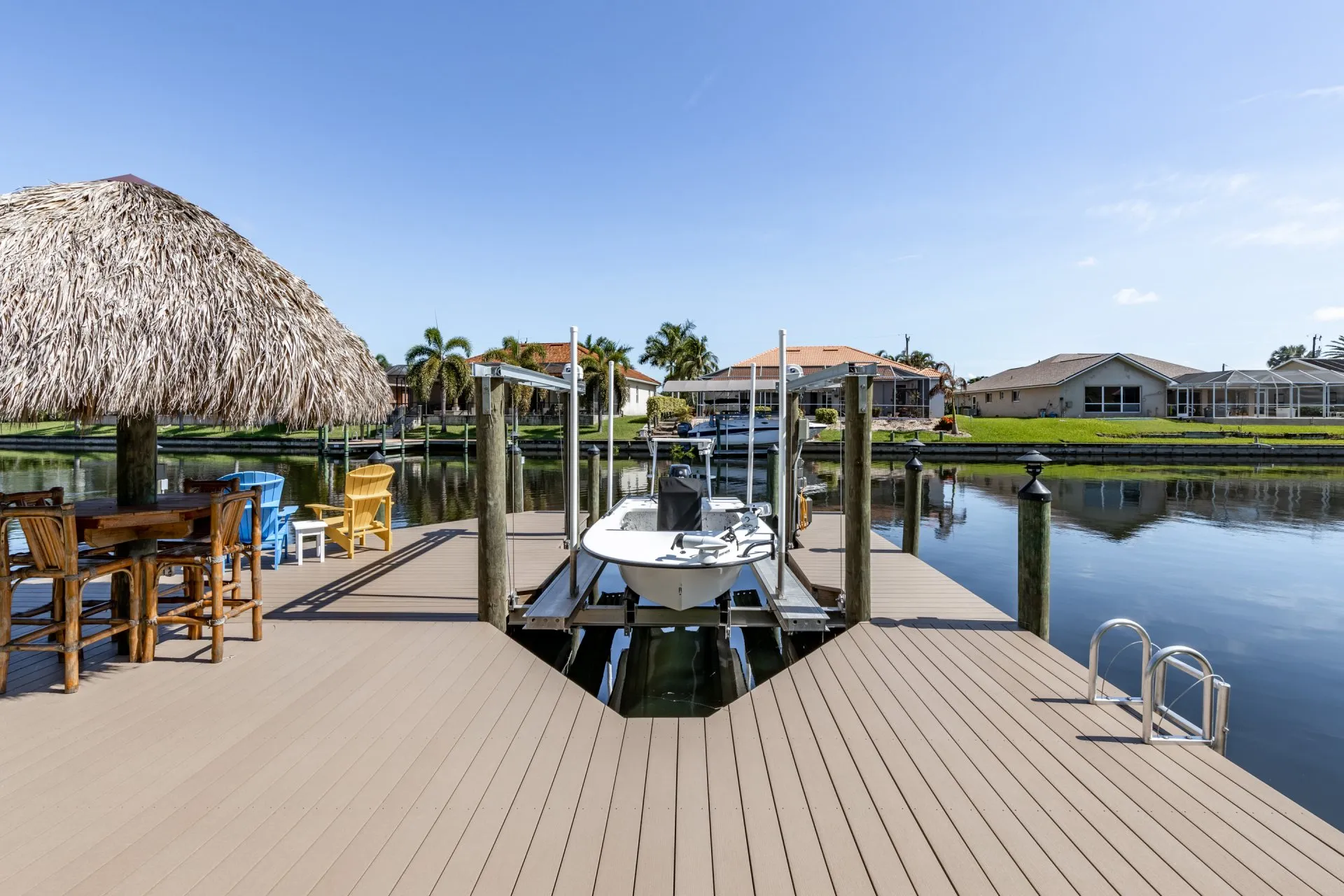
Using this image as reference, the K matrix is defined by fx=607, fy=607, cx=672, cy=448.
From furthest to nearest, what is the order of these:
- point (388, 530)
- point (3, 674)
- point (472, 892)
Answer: point (388, 530)
point (3, 674)
point (472, 892)

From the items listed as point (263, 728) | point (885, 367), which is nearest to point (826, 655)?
point (263, 728)

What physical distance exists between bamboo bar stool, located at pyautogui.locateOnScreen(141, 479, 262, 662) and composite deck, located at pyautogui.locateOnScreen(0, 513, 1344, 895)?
240mm

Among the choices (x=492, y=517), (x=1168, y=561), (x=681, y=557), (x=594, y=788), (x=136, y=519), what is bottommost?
(x=1168, y=561)

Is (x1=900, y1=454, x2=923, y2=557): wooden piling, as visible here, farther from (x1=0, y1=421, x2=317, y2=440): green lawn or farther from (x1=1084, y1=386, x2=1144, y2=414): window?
(x1=1084, y1=386, x2=1144, y2=414): window

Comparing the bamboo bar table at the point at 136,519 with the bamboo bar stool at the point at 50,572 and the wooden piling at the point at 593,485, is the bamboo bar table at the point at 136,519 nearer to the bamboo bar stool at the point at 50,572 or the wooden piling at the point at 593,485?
the bamboo bar stool at the point at 50,572

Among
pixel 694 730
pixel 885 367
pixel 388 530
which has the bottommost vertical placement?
pixel 694 730

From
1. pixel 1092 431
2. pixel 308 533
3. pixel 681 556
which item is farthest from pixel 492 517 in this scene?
pixel 1092 431

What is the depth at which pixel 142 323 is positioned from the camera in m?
4.22

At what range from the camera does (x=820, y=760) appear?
119 inches

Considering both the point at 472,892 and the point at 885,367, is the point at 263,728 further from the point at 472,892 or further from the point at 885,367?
the point at 885,367

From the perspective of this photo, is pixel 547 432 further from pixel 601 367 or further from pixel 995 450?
pixel 995 450

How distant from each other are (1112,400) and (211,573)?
50168 millimetres

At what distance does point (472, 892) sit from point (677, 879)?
726 mm

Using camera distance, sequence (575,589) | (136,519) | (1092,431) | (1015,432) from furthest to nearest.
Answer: (1015,432) < (1092,431) < (575,589) < (136,519)
